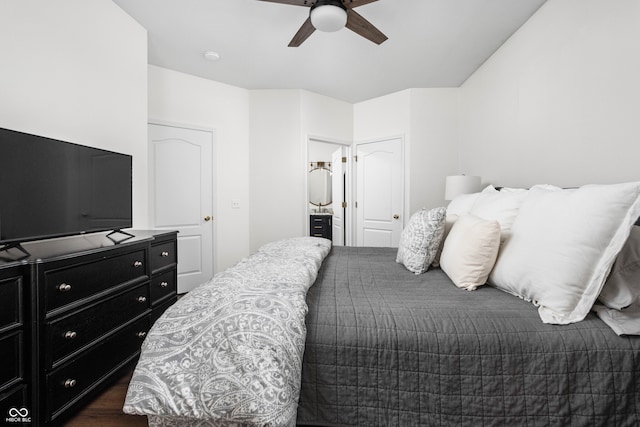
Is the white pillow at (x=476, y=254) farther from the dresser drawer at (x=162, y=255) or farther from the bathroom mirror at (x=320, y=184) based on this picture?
the bathroom mirror at (x=320, y=184)

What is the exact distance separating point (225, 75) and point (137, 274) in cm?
264

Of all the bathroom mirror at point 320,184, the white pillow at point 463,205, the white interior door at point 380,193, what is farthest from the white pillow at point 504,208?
the bathroom mirror at point 320,184

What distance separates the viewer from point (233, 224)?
3.91 m

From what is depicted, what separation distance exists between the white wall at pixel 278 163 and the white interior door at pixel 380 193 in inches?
38.8

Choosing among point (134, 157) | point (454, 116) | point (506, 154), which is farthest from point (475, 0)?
point (134, 157)

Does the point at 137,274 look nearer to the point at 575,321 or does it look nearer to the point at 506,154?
the point at 575,321

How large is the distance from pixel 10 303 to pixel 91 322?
15.5 inches

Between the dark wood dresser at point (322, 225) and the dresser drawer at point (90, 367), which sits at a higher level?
the dark wood dresser at point (322, 225)

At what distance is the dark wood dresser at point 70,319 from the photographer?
1213 millimetres

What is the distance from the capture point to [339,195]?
16.4 ft

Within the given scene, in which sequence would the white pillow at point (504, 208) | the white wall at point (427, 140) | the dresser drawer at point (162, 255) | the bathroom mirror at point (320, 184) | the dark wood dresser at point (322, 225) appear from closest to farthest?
1. the white pillow at point (504, 208)
2. the dresser drawer at point (162, 255)
3. the white wall at point (427, 140)
4. the dark wood dresser at point (322, 225)
5. the bathroom mirror at point (320, 184)

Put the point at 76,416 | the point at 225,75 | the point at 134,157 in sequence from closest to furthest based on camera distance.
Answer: the point at 76,416, the point at 134,157, the point at 225,75

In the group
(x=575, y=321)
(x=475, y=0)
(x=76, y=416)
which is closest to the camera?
(x=575, y=321)

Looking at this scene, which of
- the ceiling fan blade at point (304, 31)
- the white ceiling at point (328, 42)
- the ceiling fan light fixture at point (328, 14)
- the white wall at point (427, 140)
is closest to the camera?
the ceiling fan light fixture at point (328, 14)
